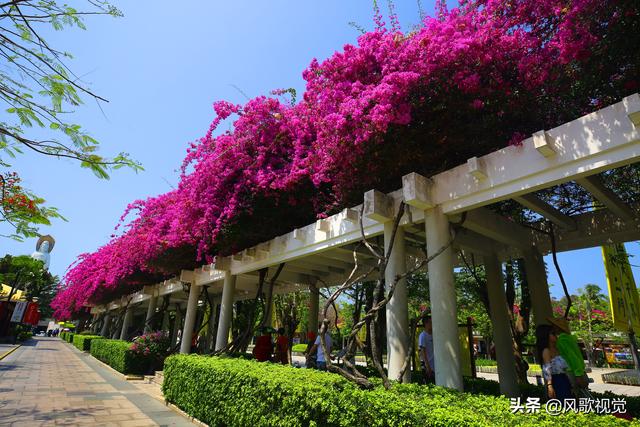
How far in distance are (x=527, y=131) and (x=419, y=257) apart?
4.11m

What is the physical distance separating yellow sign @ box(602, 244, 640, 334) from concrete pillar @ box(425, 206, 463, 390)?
10.6ft

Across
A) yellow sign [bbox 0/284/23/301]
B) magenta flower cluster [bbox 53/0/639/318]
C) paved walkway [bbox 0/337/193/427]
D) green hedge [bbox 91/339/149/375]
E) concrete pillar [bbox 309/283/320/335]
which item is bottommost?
paved walkway [bbox 0/337/193/427]

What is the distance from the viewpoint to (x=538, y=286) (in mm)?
6824

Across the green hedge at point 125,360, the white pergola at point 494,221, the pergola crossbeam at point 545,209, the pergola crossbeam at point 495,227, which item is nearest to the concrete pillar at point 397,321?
the white pergola at point 494,221

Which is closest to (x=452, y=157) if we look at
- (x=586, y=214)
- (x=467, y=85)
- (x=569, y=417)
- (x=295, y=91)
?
(x=467, y=85)

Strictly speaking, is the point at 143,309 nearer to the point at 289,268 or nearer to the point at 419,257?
the point at 289,268

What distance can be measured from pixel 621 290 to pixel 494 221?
256 cm

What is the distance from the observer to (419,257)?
8.29 metres

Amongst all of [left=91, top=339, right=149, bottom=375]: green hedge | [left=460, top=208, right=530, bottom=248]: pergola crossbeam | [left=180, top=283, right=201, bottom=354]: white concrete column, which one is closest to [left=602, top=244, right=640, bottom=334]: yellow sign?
[left=460, top=208, right=530, bottom=248]: pergola crossbeam

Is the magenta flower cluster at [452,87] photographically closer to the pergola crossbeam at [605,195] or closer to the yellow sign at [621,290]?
the pergola crossbeam at [605,195]

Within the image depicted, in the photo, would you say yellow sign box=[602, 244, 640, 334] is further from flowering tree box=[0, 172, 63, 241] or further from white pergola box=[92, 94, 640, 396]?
flowering tree box=[0, 172, 63, 241]

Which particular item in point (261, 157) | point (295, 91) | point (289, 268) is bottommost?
point (289, 268)

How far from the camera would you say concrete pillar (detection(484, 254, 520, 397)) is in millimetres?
6539

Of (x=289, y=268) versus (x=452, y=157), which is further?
(x=289, y=268)
